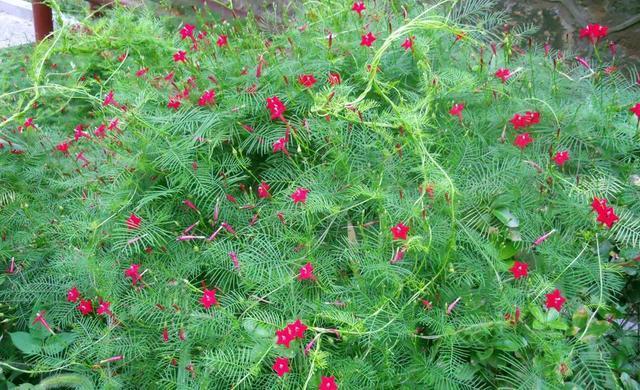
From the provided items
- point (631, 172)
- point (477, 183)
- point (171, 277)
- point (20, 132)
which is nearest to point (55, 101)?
point (20, 132)

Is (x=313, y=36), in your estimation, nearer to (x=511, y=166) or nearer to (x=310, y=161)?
(x=310, y=161)

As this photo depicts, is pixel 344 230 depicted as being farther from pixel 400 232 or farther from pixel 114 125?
pixel 114 125

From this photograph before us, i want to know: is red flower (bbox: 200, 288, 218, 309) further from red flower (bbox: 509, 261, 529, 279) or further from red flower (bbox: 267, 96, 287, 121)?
red flower (bbox: 509, 261, 529, 279)

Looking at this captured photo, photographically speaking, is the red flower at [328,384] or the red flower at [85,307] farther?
the red flower at [85,307]

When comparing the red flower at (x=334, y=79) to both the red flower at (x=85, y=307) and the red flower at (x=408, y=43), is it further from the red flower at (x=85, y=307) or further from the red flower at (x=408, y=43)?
the red flower at (x=85, y=307)

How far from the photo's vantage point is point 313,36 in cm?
206

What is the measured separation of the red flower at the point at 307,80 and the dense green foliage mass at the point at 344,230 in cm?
6

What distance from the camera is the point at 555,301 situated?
4.51ft

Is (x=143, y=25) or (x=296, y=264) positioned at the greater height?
(x=143, y=25)

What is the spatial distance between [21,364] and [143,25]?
125cm

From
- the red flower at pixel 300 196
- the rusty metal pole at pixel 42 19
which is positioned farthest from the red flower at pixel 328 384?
the rusty metal pole at pixel 42 19

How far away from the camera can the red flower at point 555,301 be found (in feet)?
4.51

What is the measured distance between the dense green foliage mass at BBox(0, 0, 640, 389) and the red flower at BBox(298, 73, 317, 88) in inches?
2.3

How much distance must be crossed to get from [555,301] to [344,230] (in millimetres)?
545
